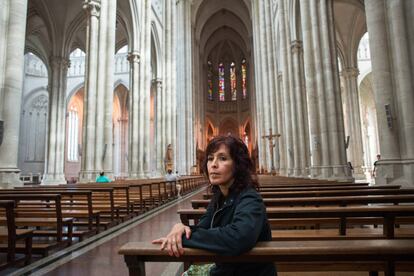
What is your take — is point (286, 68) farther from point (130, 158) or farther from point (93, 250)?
point (93, 250)

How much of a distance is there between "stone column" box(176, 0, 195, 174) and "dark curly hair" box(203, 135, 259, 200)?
26.7 meters

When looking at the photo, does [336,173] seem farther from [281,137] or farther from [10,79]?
[10,79]

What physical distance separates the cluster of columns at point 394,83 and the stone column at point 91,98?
10.3m

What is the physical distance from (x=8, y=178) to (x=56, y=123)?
13.2m

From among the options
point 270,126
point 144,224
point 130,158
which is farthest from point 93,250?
point 270,126

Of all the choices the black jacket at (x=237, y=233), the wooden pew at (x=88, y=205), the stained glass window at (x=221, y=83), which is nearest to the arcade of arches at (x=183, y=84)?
the wooden pew at (x=88, y=205)

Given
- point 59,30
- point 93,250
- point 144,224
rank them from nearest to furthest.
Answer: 1. point 93,250
2. point 144,224
3. point 59,30

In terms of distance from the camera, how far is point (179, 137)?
28.5 metres

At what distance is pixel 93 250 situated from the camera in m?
3.94

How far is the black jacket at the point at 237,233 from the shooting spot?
3.70 feet

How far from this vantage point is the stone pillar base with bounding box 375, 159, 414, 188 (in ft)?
22.6

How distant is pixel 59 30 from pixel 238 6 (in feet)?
82.4

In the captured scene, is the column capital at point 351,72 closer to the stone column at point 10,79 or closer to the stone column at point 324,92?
the stone column at point 324,92

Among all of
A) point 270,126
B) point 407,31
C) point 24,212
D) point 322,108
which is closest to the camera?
point 24,212
